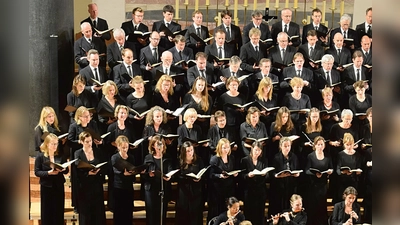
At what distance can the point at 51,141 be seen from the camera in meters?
5.80

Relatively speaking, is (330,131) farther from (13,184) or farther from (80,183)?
(13,184)

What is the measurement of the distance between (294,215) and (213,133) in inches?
42.7

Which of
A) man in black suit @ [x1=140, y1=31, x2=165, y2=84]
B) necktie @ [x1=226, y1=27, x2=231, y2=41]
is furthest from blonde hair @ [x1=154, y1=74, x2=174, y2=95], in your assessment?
necktie @ [x1=226, y1=27, x2=231, y2=41]

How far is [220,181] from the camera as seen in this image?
621 cm

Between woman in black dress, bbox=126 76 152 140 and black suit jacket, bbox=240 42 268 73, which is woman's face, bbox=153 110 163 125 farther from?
black suit jacket, bbox=240 42 268 73

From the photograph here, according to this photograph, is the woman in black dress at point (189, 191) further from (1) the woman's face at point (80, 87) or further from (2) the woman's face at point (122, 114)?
(1) the woman's face at point (80, 87)

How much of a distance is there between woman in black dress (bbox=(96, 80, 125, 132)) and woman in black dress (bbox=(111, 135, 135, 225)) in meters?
0.44

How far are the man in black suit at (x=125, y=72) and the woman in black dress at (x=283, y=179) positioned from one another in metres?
1.64

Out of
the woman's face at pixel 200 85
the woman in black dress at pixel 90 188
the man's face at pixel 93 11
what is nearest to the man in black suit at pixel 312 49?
the woman's face at pixel 200 85

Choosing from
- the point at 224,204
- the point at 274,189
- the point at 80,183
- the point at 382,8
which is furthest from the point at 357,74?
the point at 382,8

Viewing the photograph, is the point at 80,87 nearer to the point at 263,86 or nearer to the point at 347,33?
the point at 263,86

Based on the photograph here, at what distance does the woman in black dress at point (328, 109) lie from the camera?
6691 millimetres

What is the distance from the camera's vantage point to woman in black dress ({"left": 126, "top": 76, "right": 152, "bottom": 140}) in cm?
634

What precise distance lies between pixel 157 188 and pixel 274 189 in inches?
46.0
